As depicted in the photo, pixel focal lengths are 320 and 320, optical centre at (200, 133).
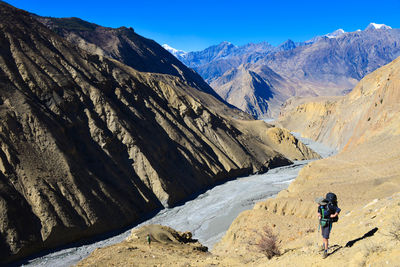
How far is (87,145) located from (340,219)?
25.1 meters

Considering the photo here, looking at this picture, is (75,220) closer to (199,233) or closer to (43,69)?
(199,233)

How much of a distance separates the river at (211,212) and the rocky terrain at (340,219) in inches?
264

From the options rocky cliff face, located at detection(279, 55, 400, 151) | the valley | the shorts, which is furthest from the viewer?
rocky cliff face, located at detection(279, 55, 400, 151)

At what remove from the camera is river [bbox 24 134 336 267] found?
72.7ft

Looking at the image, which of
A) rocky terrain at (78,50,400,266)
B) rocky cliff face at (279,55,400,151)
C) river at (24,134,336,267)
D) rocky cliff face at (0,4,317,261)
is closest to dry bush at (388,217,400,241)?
rocky terrain at (78,50,400,266)

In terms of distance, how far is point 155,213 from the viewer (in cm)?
3011

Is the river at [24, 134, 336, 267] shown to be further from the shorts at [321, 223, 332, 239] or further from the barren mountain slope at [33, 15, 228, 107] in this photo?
the barren mountain slope at [33, 15, 228, 107]

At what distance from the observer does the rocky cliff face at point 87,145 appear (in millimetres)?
23625

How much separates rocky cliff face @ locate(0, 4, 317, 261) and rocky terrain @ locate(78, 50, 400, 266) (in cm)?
1174

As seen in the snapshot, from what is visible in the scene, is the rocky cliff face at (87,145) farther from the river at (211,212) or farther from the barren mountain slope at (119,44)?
the barren mountain slope at (119,44)

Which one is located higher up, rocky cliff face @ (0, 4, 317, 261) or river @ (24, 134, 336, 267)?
rocky cliff face @ (0, 4, 317, 261)

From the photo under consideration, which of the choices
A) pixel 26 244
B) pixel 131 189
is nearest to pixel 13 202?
pixel 26 244

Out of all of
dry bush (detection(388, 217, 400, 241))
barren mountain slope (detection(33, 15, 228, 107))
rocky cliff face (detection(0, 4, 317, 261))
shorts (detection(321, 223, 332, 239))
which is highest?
barren mountain slope (detection(33, 15, 228, 107))

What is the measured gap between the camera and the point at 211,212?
3062 cm
